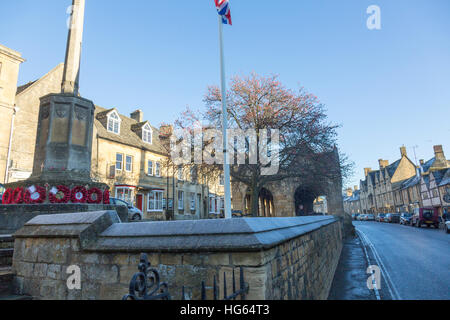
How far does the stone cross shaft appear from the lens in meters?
8.37

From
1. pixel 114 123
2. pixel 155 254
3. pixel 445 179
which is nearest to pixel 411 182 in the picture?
pixel 445 179

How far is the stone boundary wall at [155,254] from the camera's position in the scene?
9.25 ft

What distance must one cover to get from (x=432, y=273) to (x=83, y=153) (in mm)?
12518

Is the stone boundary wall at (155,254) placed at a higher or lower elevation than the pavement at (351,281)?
higher

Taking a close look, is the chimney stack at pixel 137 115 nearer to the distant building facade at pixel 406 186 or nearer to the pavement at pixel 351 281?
the pavement at pixel 351 281

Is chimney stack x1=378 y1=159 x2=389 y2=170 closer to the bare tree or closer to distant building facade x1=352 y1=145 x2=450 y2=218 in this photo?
distant building facade x1=352 y1=145 x2=450 y2=218

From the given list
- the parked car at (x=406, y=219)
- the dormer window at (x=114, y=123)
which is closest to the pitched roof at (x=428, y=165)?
the parked car at (x=406, y=219)

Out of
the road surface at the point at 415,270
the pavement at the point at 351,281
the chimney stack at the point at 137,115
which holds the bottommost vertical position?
the pavement at the point at 351,281

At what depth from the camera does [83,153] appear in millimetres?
7992

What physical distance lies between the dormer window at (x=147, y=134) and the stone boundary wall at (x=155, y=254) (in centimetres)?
2600

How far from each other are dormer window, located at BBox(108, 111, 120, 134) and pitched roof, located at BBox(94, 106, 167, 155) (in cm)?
43
